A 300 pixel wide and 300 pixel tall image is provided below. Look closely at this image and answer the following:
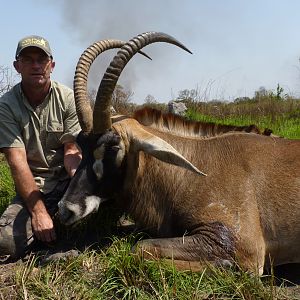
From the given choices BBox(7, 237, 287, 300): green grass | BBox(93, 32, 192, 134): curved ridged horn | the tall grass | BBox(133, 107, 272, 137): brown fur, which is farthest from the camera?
the tall grass

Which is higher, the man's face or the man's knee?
the man's face

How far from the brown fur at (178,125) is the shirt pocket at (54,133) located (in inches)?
39.7

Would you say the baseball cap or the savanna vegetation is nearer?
the savanna vegetation

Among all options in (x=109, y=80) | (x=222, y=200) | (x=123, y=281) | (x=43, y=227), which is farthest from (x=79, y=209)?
(x=222, y=200)

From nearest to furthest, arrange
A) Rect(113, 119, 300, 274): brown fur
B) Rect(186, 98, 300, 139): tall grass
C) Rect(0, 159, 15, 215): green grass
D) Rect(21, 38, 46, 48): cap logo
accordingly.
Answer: Rect(113, 119, 300, 274): brown fur
Rect(21, 38, 46, 48): cap logo
Rect(0, 159, 15, 215): green grass
Rect(186, 98, 300, 139): tall grass

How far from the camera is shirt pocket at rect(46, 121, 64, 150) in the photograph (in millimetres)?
6297

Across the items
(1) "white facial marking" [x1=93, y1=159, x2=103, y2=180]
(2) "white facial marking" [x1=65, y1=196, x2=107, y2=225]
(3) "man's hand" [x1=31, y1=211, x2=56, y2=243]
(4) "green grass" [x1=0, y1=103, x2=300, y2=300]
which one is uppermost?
(1) "white facial marking" [x1=93, y1=159, x2=103, y2=180]

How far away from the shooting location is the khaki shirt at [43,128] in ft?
20.0

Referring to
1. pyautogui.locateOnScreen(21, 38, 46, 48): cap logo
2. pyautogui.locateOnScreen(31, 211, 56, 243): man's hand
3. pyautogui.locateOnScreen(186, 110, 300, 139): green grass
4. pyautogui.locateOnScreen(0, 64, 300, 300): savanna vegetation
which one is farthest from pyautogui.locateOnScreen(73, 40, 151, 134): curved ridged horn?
pyautogui.locateOnScreen(186, 110, 300, 139): green grass

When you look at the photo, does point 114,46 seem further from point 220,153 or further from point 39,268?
point 39,268

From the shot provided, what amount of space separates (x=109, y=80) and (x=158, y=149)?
0.83 metres

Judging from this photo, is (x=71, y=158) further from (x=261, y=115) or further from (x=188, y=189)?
(x=261, y=115)

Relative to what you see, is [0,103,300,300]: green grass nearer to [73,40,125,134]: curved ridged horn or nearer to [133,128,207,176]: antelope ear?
[133,128,207,176]: antelope ear

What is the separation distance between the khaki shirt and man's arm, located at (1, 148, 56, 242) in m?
0.15
